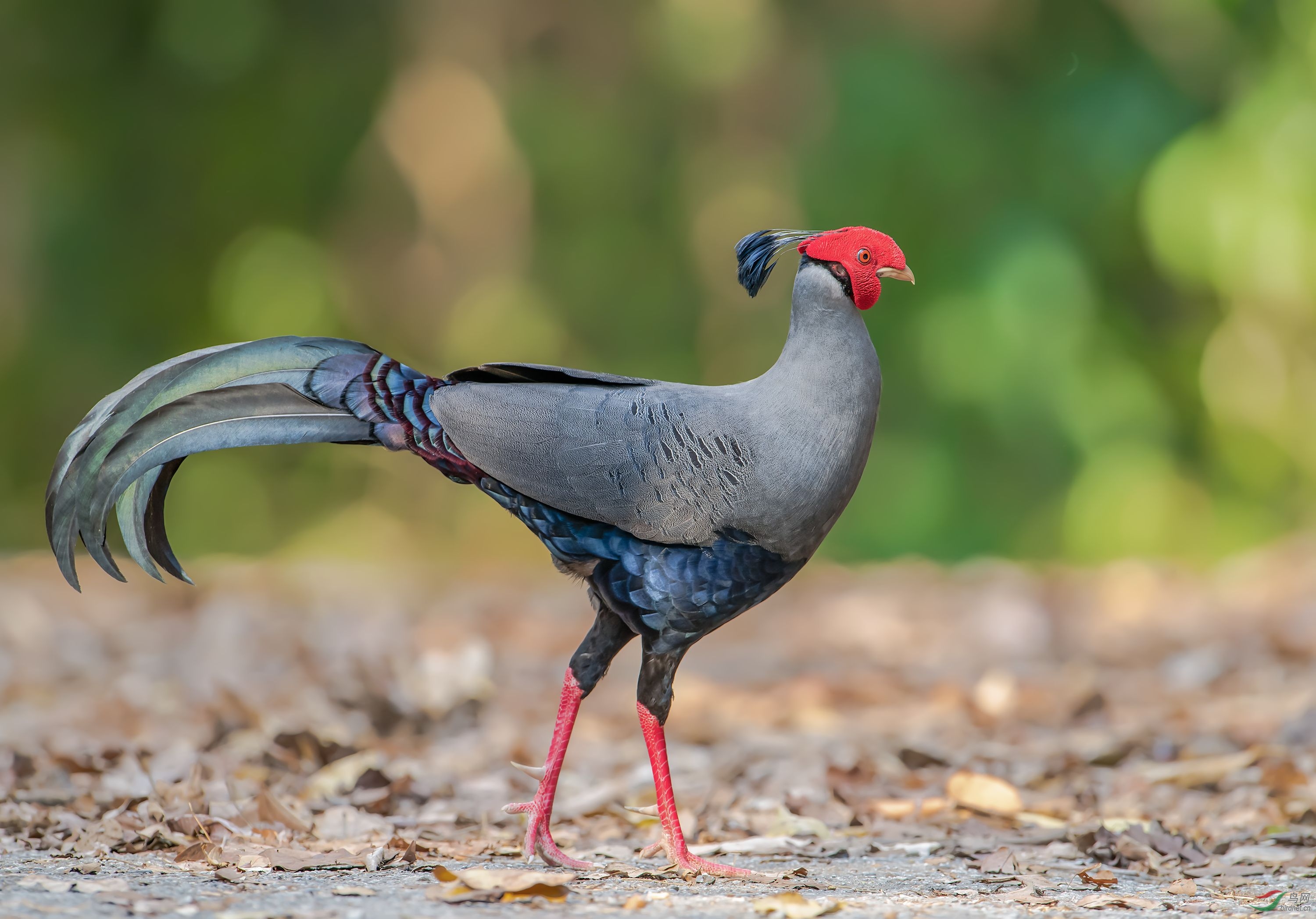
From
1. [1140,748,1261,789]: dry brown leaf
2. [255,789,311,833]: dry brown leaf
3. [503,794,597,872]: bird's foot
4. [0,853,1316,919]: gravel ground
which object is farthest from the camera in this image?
[1140,748,1261,789]: dry brown leaf

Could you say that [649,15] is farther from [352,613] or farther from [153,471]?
[153,471]

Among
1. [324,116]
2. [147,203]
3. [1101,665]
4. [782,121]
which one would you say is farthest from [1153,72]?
[147,203]

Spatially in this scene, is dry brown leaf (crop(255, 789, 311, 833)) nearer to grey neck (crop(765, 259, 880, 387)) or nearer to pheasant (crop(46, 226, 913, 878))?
pheasant (crop(46, 226, 913, 878))

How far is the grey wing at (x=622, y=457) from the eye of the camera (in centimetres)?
285

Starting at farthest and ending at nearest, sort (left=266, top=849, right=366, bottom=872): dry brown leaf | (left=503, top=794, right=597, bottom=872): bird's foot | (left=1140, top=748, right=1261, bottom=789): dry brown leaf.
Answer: (left=1140, top=748, right=1261, bottom=789): dry brown leaf, (left=503, top=794, right=597, bottom=872): bird's foot, (left=266, top=849, right=366, bottom=872): dry brown leaf

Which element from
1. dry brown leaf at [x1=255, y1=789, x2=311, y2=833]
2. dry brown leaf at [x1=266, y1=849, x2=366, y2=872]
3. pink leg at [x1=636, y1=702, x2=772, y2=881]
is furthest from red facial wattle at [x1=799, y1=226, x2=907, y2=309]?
dry brown leaf at [x1=255, y1=789, x2=311, y2=833]

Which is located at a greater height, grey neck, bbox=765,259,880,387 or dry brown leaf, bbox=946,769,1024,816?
grey neck, bbox=765,259,880,387

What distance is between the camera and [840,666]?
6.01 meters

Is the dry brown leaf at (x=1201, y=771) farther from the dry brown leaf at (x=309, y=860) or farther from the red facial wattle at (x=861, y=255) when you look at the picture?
the dry brown leaf at (x=309, y=860)

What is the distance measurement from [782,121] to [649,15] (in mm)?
1290

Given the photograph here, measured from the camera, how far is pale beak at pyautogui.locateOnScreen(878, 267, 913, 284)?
2.98 metres

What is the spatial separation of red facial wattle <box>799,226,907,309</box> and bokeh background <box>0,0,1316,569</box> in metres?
6.41

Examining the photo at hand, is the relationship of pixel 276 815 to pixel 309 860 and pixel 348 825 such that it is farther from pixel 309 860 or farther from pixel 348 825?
pixel 309 860

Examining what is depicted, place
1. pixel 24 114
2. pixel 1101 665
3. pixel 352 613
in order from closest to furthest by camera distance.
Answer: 1. pixel 1101 665
2. pixel 352 613
3. pixel 24 114
